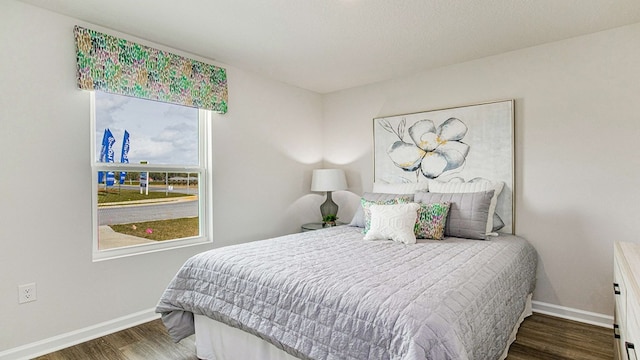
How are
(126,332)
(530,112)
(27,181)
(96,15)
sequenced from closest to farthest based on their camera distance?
(27,181), (96,15), (126,332), (530,112)

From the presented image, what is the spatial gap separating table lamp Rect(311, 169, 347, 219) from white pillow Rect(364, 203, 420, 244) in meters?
1.18

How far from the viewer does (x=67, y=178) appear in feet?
7.72

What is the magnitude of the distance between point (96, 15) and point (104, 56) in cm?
28

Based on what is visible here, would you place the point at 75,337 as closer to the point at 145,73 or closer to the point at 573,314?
the point at 145,73

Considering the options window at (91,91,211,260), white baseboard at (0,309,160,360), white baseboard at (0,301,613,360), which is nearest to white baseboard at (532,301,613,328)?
white baseboard at (0,301,613,360)

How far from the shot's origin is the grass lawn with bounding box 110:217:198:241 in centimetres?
275

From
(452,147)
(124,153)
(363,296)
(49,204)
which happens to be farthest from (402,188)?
(49,204)

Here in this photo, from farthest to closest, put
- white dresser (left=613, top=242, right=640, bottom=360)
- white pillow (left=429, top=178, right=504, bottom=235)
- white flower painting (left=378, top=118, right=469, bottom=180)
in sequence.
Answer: white flower painting (left=378, top=118, right=469, bottom=180), white pillow (left=429, top=178, right=504, bottom=235), white dresser (left=613, top=242, right=640, bottom=360)

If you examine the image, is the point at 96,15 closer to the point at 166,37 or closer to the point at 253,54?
the point at 166,37

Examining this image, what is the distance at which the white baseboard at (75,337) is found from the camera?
213cm

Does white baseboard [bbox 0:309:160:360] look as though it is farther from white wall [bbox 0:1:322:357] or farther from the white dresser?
the white dresser

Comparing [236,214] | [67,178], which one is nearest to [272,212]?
[236,214]

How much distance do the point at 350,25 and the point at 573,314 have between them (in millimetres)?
2913

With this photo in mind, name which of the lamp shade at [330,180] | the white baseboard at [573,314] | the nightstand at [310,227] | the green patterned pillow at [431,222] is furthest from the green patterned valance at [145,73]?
the white baseboard at [573,314]
